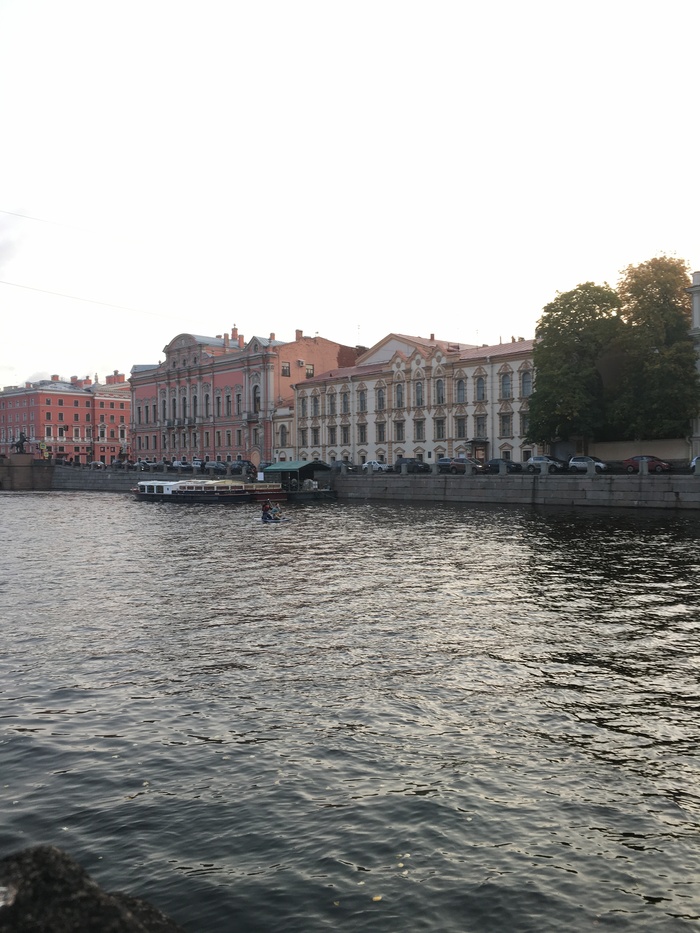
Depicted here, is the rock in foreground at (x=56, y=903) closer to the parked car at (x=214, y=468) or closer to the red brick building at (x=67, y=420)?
the parked car at (x=214, y=468)

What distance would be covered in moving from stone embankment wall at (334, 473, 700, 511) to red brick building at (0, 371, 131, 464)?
81.9m

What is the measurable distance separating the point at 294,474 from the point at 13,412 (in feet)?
298

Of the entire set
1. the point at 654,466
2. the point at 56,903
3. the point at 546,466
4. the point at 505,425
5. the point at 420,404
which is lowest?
the point at 56,903

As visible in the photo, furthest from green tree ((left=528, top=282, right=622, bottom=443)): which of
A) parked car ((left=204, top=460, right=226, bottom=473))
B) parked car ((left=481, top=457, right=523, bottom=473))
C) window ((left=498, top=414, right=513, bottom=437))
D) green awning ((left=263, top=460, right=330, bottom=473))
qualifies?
parked car ((left=204, top=460, right=226, bottom=473))

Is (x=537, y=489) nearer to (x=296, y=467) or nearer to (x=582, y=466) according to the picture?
(x=582, y=466)

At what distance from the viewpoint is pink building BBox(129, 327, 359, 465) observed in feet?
297

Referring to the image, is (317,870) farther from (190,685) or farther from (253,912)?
(190,685)

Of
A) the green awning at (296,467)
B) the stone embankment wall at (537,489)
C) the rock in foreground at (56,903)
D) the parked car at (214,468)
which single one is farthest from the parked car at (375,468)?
the rock in foreground at (56,903)

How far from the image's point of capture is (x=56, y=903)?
3455mm

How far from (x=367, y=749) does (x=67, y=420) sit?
136 metres

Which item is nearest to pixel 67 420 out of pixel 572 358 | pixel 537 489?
pixel 572 358

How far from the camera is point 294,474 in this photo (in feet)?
219

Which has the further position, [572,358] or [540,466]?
[572,358]

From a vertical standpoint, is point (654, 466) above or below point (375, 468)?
below
